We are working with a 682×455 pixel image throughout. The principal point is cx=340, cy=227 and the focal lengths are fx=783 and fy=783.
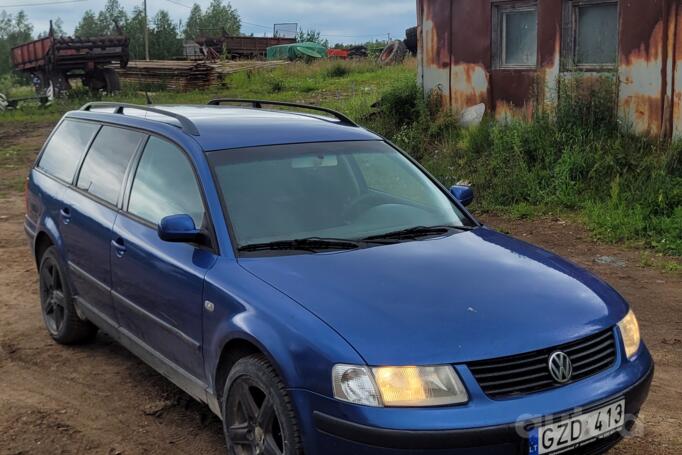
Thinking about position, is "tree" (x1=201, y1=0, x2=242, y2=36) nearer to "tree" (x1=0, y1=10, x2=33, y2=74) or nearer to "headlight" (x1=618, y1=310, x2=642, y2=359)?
"tree" (x1=0, y1=10, x2=33, y2=74)

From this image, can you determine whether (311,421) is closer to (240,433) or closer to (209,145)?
(240,433)

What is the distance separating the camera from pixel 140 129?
4.61 m

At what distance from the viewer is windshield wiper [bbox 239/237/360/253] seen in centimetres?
367

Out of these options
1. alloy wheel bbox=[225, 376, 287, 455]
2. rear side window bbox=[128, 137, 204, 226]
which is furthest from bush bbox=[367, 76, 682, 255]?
alloy wheel bbox=[225, 376, 287, 455]

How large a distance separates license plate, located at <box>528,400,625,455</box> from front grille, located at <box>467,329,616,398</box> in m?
0.14

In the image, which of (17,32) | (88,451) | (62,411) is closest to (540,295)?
(88,451)

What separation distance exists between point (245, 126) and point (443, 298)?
1.77 meters

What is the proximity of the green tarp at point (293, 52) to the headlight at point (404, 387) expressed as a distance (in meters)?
36.1

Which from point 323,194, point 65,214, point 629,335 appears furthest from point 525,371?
point 65,214

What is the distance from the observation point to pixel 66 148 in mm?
5594

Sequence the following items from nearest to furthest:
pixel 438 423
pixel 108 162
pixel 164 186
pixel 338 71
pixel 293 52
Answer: pixel 438 423, pixel 164 186, pixel 108 162, pixel 338 71, pixel 293 52

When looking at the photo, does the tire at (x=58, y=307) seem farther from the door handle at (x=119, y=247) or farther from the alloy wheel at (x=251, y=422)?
the alloy wheel at (x=251, y=422)

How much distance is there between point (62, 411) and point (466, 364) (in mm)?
2569

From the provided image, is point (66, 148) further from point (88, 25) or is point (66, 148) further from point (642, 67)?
point (88, 25)
